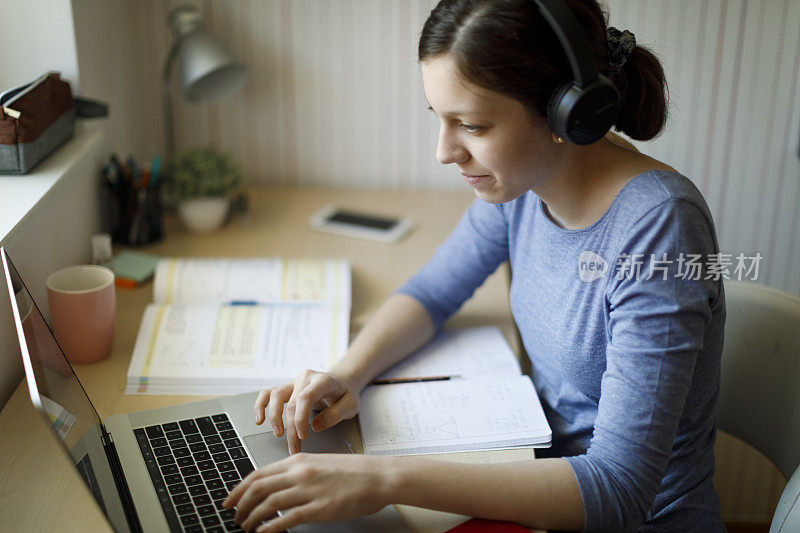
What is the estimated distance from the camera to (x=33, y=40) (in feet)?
4.21

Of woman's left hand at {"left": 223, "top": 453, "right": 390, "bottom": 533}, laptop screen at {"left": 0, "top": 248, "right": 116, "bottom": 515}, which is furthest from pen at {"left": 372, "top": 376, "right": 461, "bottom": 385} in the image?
laptop screen at {"left": 0, "top": 248, "right": 116, "bottom": 515}

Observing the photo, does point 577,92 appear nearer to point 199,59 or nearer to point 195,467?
point 195,467

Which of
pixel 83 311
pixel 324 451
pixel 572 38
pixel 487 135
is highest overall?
pixel 572 38

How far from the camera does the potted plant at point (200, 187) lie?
1514 millimetres

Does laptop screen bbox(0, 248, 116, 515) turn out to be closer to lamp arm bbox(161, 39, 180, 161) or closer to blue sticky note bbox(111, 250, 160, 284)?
blue sticky note bbox(111, 250, 160, 284)

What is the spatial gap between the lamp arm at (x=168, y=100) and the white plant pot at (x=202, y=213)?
20 centimetres

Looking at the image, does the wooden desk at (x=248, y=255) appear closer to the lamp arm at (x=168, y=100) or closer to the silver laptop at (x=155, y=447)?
the silver laptop at (x=155, y=447)

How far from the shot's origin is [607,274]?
2.86 ft

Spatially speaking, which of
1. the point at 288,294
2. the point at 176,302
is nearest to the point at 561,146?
the point at 288,294

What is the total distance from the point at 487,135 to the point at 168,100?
1.00m

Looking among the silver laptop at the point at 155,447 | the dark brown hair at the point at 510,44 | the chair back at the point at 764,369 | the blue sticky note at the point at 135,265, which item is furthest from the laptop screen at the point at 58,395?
the chair back at the point at 764,369

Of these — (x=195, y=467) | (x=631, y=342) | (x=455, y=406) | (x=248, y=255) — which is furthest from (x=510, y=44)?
(x=248, y=255)

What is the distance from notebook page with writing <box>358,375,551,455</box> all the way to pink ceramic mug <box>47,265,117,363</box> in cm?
40

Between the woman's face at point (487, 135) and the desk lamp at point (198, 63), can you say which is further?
the desk lamp at point (198, 63)
